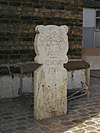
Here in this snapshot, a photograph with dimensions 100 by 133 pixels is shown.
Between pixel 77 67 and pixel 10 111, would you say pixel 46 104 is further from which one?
pixel 77 67

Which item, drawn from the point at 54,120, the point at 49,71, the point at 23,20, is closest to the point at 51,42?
the point at 49,71

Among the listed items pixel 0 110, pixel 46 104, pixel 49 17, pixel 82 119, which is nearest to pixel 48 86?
pixel 46 104

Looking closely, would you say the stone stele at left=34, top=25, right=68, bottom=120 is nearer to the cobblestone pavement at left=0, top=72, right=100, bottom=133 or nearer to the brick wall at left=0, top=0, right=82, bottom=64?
the cobblestone pavement at left=0, top=72, right=100, bottom=133

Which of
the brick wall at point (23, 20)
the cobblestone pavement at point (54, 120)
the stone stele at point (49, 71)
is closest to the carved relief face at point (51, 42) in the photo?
the stone stele at point (49, 71)

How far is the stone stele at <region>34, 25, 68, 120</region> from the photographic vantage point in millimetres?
5523

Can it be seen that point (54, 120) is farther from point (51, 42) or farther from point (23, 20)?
point (23, 20)

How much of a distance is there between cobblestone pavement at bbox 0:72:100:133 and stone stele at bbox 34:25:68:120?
27cm

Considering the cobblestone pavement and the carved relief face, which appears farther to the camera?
the carved relief face

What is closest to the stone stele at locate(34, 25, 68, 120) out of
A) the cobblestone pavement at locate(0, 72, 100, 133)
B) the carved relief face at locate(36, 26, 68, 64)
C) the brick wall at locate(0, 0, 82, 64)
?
the carved relief face at locate(36, 26, 68, 64)

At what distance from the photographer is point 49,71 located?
5.67 meters

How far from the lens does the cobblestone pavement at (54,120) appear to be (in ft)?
16.8

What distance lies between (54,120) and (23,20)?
9.97 ft

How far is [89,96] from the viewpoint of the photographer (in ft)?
25.2

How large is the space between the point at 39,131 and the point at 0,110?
1.58 m
